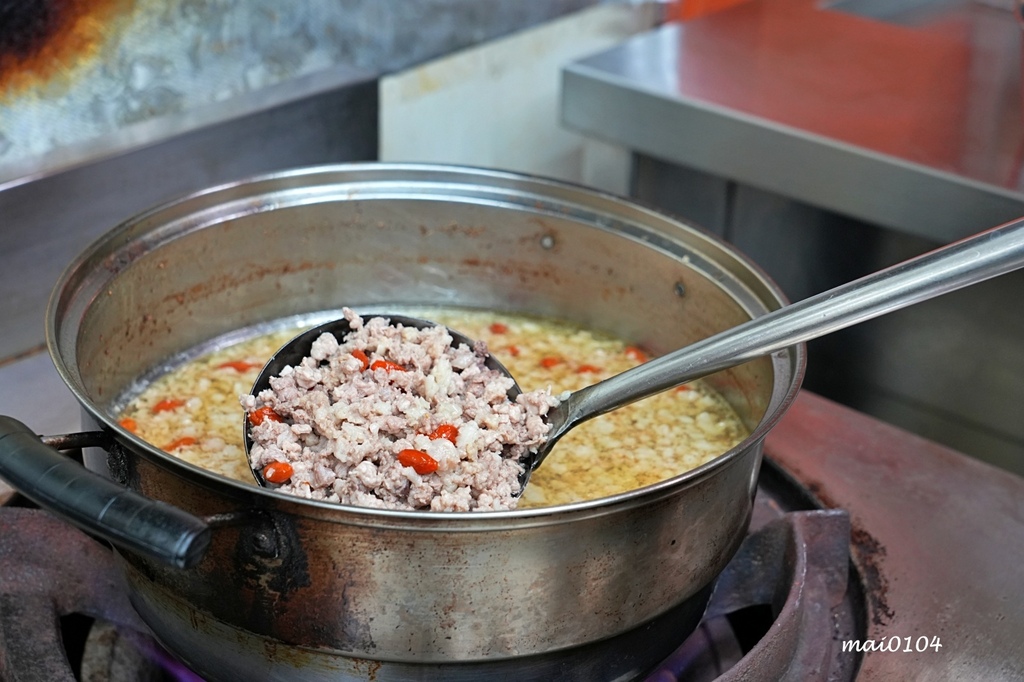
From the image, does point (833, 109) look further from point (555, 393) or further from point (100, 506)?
point (100, 506)

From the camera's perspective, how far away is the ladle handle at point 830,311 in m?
0.95

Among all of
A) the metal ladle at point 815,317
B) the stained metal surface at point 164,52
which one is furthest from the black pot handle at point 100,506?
the stained metal surface at point 164,52

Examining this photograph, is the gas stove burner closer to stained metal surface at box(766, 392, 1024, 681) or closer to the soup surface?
stained metal surface at box(766, 392, 1024, 681)

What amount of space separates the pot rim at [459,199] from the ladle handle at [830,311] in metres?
0.06

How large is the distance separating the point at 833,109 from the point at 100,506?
5.72ft

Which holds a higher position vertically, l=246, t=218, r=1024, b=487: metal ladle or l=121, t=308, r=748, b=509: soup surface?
l=246, t=218, r=1024, b=487: metal ladle

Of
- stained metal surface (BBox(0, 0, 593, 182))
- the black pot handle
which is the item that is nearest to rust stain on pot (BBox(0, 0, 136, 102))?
stained metal surface (BBox(0, 0, 593, 182))

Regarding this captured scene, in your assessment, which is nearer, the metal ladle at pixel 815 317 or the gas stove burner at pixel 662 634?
the metal ladle at pixel 815 317

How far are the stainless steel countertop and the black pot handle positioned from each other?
1.49 meters

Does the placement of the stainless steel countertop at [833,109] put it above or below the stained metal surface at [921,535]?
above

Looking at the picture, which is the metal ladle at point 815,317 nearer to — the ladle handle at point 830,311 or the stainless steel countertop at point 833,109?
the ladle handle at point 830,311

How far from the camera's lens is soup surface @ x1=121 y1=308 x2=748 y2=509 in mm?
1330

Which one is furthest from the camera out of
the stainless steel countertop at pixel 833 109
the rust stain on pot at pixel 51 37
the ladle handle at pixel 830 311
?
the stainless steel countertop at pixel 833 109

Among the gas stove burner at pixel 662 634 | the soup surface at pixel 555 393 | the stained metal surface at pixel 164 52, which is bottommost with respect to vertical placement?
the gas stove burner at pixel 662 634
